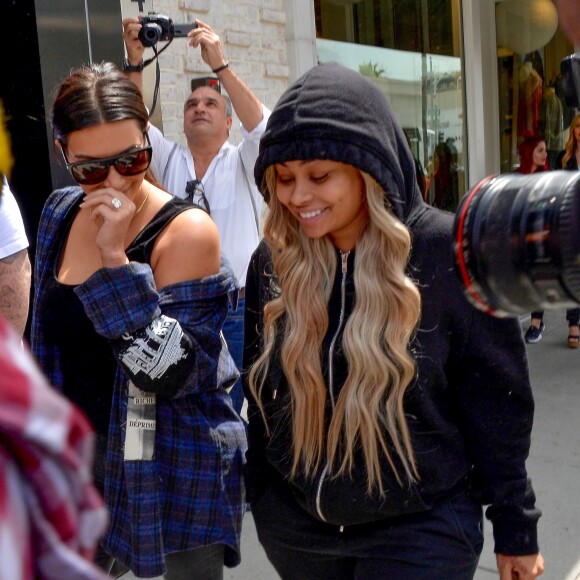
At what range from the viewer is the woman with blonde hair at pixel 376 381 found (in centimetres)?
187

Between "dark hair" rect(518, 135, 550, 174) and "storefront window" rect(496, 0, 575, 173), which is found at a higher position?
"storefront window" rect(496, 0, 575, 173)

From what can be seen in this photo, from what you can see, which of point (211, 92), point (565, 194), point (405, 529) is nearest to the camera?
point (565, 194)

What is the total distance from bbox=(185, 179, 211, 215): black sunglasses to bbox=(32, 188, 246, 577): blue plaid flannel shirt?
65.6 inches

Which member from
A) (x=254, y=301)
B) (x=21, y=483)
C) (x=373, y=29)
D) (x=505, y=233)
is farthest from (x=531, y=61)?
(x=21, y=483)

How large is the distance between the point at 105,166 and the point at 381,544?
1128mm

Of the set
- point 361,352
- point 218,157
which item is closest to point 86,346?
point 361,352

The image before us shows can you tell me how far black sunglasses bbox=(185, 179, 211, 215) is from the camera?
149 inches

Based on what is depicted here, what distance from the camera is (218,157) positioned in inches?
154

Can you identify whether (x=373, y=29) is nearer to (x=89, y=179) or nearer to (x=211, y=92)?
(x=211, y=92)

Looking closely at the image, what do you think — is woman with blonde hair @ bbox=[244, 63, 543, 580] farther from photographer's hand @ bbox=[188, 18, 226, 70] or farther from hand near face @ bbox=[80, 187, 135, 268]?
photographer's hand @ bbox=[188, 18, 226, 70]

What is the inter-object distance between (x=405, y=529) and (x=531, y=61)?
8.18 metres

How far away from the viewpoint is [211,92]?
4.07 meters

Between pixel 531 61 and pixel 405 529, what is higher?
pixel 531 61

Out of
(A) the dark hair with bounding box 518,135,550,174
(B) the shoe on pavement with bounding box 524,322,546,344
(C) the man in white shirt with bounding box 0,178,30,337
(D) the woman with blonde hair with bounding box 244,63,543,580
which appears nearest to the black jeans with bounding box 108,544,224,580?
(D) the woman with blonde hair with bounding box 244,63,543,580
